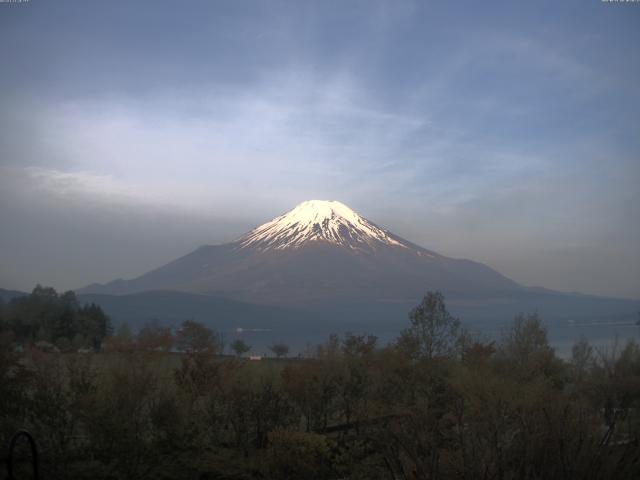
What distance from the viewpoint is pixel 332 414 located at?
14.4m

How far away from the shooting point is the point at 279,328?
96062 mm

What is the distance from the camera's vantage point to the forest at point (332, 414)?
5266mm

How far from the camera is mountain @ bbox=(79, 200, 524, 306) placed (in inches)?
4498

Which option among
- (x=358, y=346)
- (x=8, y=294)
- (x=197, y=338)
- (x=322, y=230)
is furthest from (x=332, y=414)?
(x=322, y=230)

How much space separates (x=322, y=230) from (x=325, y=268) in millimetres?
11847

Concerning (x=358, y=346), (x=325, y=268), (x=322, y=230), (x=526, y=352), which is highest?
(x=322, y=230)

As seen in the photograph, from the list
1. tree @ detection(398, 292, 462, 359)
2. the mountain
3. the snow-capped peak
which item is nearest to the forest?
tree @ detection(398, 292, 462, 359)

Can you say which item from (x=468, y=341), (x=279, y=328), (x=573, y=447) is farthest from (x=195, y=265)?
(x=573, y=447)

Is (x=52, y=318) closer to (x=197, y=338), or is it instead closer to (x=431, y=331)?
(x=197, y=338)

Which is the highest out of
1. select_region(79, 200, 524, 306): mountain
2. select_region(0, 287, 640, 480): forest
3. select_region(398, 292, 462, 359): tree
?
select_region(79, 200, 524, 306): mountain

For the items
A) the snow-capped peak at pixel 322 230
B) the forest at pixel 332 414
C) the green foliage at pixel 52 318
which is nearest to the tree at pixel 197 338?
the forest at pixel 332 414

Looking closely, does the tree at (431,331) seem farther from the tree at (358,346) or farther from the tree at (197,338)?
the tree at (197,338)

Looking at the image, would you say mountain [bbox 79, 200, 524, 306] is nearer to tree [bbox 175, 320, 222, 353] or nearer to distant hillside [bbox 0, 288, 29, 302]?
distant hillside [bbox 0, 288, 29, 302]

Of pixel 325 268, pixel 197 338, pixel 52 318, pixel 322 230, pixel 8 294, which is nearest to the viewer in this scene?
pixel 197 338
